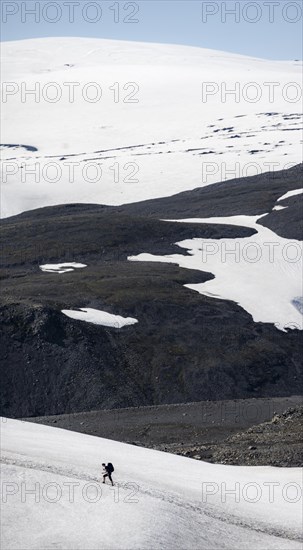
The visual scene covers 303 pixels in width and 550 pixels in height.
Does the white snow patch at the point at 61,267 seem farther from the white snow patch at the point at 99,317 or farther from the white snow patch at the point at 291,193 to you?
the white snow patch at the point at 291,193

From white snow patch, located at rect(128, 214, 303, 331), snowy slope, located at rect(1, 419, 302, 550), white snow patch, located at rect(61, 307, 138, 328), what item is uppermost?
snowy slope, located at rect(1, 419, 302, 550)

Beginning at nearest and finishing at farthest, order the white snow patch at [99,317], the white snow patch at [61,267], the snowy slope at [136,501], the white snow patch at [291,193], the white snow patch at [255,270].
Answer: the snowy slope at [136,501], the white snow patch at [99,317], the white snow patch at [255,270], the white snow patch at [61,267], the white snow patch at [291,193]

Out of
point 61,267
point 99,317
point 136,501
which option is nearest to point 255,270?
point 61,267

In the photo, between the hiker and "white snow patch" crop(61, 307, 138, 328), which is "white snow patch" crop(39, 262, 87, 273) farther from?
the hiker

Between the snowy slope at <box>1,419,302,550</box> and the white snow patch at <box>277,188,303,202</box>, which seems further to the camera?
the white snow patch at <box>277,188,303,202</box>

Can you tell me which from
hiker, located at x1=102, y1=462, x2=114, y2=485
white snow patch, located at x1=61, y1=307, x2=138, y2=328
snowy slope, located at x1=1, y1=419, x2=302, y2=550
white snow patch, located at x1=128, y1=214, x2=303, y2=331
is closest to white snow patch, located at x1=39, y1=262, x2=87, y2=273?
white snow patch, located at x1=128, y1=214, x2=303, y2=331

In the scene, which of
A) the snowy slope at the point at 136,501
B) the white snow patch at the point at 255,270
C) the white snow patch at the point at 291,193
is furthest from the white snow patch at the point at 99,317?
the white snow patch at the point at 291,193
